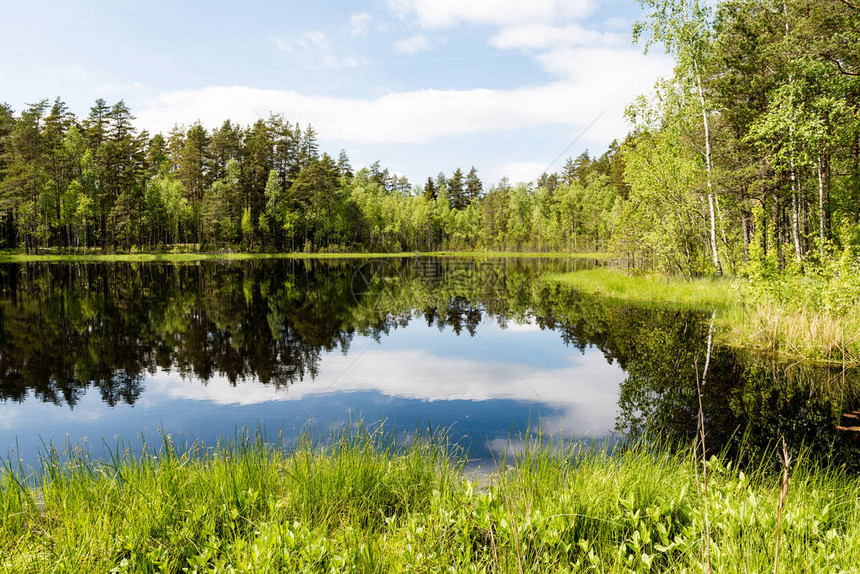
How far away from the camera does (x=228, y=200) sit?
251 ft

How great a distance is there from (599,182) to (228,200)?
6821 cm

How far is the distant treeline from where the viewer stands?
63719mm

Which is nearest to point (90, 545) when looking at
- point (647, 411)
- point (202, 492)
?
point (202, 492)

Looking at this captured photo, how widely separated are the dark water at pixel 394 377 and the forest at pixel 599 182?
486 cm

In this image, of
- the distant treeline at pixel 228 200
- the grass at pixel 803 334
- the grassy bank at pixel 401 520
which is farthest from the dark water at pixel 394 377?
the distant treeline at pixel 228 200

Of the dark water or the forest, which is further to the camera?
the forest

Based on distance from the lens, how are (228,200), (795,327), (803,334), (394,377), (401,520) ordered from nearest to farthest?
(401,520)
(394,377)
(803,334)
(795,327)
(228,200)

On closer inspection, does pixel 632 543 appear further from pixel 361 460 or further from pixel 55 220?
pixel 55 220

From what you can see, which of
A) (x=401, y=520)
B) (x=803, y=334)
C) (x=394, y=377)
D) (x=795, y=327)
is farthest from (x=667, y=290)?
(x=401, y=520)

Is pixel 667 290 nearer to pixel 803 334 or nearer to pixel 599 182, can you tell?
pixel 803 334

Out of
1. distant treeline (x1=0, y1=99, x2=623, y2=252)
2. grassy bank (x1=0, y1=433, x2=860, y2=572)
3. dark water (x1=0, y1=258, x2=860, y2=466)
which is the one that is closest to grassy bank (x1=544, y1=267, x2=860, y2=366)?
dark water (x1=0, y1=258, x2=860, y2=466)

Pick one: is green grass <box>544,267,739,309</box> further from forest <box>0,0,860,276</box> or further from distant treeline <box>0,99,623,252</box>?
distant treeline <box>0,99,623,252</box>

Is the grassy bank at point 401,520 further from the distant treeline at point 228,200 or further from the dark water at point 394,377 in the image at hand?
the distant treeline at point 228,200

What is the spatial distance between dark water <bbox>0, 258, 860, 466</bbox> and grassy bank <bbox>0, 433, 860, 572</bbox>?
84.1 inches
